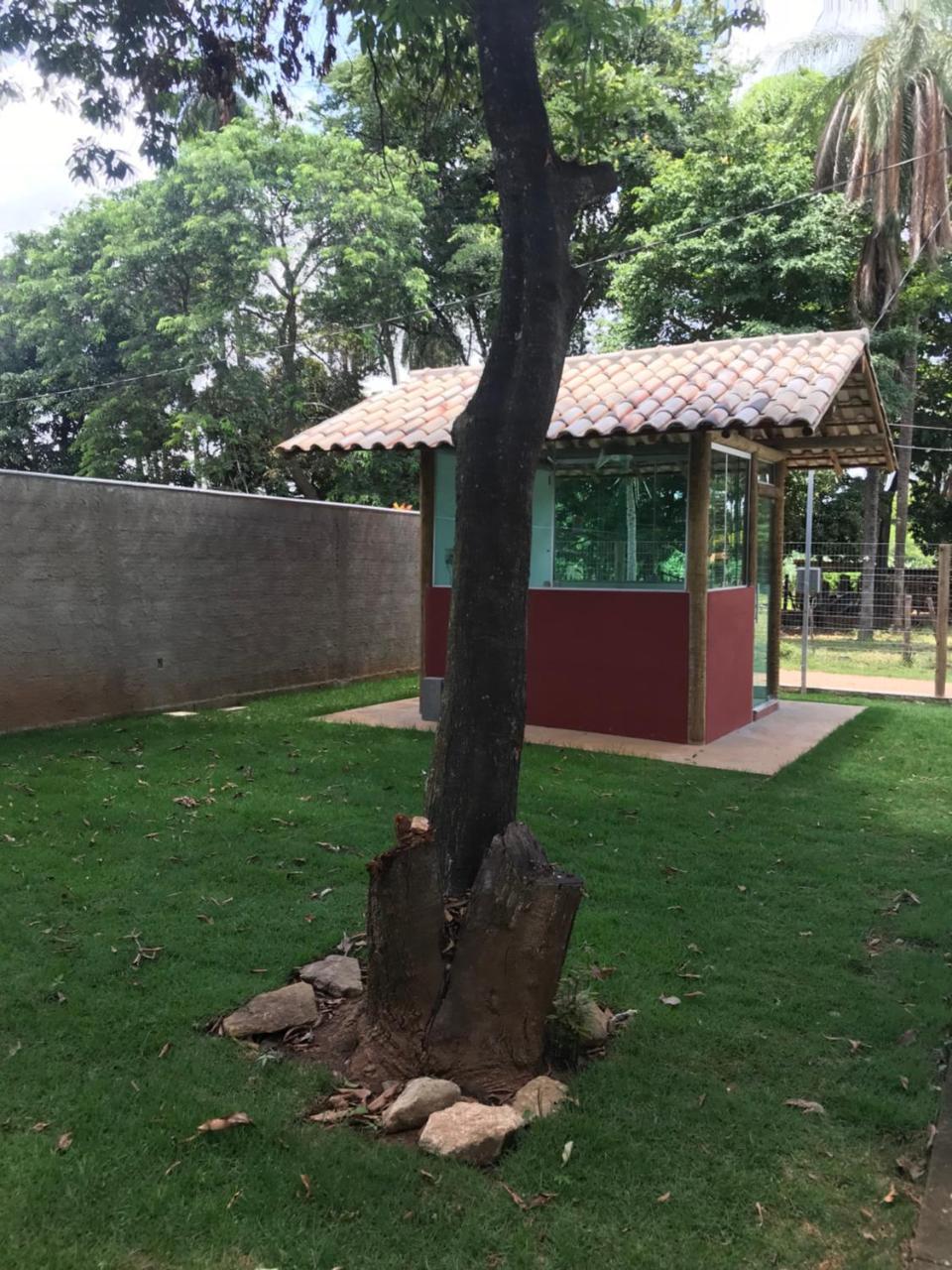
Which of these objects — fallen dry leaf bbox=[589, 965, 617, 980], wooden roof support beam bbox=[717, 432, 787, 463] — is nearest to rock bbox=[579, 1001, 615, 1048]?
fallen dry leaf bbox=[589, 965, 617, 980]

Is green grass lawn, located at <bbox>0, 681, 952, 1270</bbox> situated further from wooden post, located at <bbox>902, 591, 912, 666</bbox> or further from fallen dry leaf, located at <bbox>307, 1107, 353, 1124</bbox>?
wooden post, located at <bbox>902, 591, 912, 666</bbox>

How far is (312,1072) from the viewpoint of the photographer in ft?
10.5

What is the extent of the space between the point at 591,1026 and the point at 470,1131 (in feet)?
2.28

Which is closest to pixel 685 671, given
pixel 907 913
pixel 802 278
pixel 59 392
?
pixel 907 913

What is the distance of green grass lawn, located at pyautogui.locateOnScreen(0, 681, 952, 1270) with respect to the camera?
98.4 inches

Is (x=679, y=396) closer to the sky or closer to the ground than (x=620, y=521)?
closer to the sky

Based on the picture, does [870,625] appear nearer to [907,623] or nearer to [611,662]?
[907,623]

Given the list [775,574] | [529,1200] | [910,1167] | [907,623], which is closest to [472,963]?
[529,1200]

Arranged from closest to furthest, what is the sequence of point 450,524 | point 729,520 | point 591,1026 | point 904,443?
point 591,1026
point 729,520
point 450,524
point 904,443

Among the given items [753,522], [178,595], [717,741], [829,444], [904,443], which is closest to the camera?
[717,741]

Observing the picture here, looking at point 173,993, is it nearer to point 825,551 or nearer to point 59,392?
point 825,551

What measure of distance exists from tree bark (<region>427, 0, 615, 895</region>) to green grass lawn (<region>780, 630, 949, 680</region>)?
1301 cm

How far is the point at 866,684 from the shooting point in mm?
14086

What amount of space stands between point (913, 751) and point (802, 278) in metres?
14.6
